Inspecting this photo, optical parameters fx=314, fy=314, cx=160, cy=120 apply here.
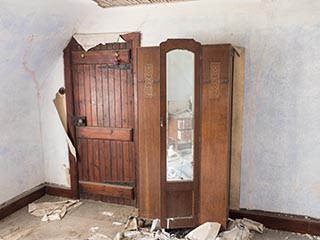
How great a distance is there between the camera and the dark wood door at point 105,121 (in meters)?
3.30

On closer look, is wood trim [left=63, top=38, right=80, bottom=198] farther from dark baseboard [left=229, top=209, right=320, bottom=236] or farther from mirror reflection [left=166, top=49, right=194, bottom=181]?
dark baseboard [left=229, top=209, right=320, bottom=236]

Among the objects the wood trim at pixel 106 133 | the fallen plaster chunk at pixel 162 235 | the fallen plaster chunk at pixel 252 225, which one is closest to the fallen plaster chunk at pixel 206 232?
the fallen plaster chunk at pixel 162 235

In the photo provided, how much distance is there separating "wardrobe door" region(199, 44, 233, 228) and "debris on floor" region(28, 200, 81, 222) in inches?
59.7

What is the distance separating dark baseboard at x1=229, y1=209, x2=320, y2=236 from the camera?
2863 millimetres

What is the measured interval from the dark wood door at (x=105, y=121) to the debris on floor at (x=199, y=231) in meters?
0.56

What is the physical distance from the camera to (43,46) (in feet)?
10.4

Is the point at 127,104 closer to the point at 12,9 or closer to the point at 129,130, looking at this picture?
the point at 129,130

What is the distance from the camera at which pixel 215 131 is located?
2648mm

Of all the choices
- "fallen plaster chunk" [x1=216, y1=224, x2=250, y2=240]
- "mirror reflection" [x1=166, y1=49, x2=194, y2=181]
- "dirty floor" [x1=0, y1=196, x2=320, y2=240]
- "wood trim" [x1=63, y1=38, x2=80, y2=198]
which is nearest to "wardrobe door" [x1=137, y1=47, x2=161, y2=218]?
"mirror reflection" [x1=166, y1=49, x2=194, y2=181]

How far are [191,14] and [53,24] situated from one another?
1316mm

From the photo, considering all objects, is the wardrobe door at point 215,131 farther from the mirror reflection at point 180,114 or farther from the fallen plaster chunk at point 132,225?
the fallen plaster chunk at point 132,225

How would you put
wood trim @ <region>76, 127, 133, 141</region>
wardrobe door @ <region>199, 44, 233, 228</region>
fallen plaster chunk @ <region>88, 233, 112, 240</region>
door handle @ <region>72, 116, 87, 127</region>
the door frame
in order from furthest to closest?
door handle @ <region>72, 116, 87, 127</region> → wood trim @ <region>76, 127, 133, 141</region> → the door frame → fallen plaster chunk @ <region>88, 233, 112, 240</region> → wardrobe door @ <region>199, 44, 233, 228</region>

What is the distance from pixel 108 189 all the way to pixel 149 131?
117 cm

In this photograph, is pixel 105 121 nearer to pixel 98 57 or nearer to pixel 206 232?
pixel 98 57
